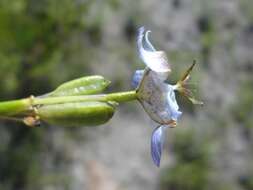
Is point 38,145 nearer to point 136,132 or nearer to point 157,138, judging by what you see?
point 136,132

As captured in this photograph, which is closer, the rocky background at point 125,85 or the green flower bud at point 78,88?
the green flower bud at point 78,88

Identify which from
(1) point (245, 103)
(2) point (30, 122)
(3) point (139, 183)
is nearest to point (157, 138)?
(2) point (30, 122)

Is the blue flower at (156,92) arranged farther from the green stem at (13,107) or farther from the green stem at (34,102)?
the green stem at (13,107)

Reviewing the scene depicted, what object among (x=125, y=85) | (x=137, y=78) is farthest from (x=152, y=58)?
(x=125, y=85)

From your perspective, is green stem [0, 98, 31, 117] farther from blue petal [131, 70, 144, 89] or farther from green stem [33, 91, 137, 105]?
blue petal [131, 70, 144, 89]

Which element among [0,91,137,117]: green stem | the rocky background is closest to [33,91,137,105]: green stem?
[0,91,137,117]: green stem

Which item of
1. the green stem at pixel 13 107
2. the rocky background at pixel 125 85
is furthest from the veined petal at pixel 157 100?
the rocky background at pixel 125 85
